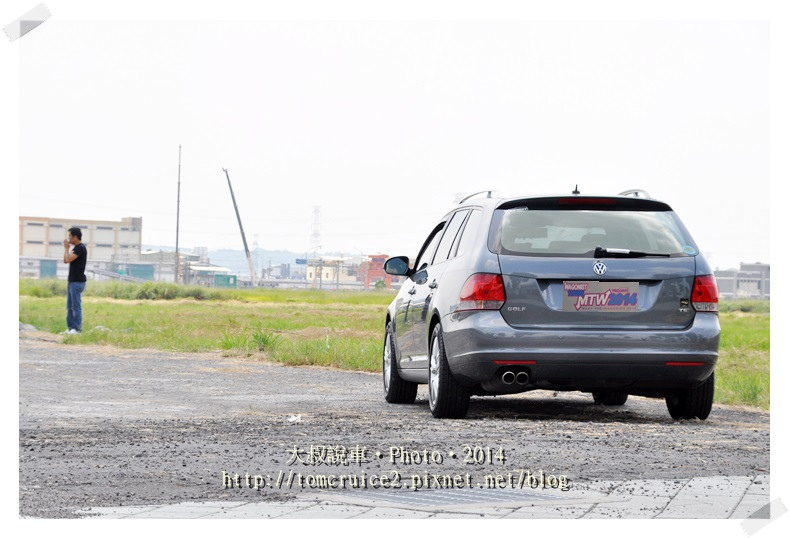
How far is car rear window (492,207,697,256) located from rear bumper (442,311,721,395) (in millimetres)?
538

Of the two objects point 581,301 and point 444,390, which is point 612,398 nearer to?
point 444,390

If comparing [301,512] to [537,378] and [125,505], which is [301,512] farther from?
[537,378]

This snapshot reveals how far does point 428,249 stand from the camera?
1182 cm

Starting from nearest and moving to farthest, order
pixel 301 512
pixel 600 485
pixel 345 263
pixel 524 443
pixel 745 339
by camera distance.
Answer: pixel 301 512 < pixel 600 485 < pixel 524 443 < pixel 745 339 < pixel 345 263

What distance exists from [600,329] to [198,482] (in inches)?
135

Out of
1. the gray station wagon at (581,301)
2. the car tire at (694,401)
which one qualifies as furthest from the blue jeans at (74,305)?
the car tire at (694,401)

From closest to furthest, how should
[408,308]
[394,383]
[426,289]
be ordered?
1. [426,289]
2. [408,308]
3. [394,383]

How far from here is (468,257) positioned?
9586 millimetres

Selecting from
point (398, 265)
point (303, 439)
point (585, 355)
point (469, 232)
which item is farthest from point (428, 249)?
point (303, 439)

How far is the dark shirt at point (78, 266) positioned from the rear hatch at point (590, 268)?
16.0m

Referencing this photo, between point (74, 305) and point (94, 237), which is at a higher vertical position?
point (94, 237)

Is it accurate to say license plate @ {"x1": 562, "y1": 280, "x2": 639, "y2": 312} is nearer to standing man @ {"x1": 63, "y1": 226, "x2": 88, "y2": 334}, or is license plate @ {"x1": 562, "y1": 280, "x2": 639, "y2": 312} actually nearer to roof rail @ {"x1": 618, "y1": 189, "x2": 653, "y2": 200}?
roof rail @ {"x1": 618, "y1": 189, "x2": 653, "y2": 200}

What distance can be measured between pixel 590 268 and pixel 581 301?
238 mm

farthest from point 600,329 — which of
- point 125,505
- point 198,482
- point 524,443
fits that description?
point 125,505
